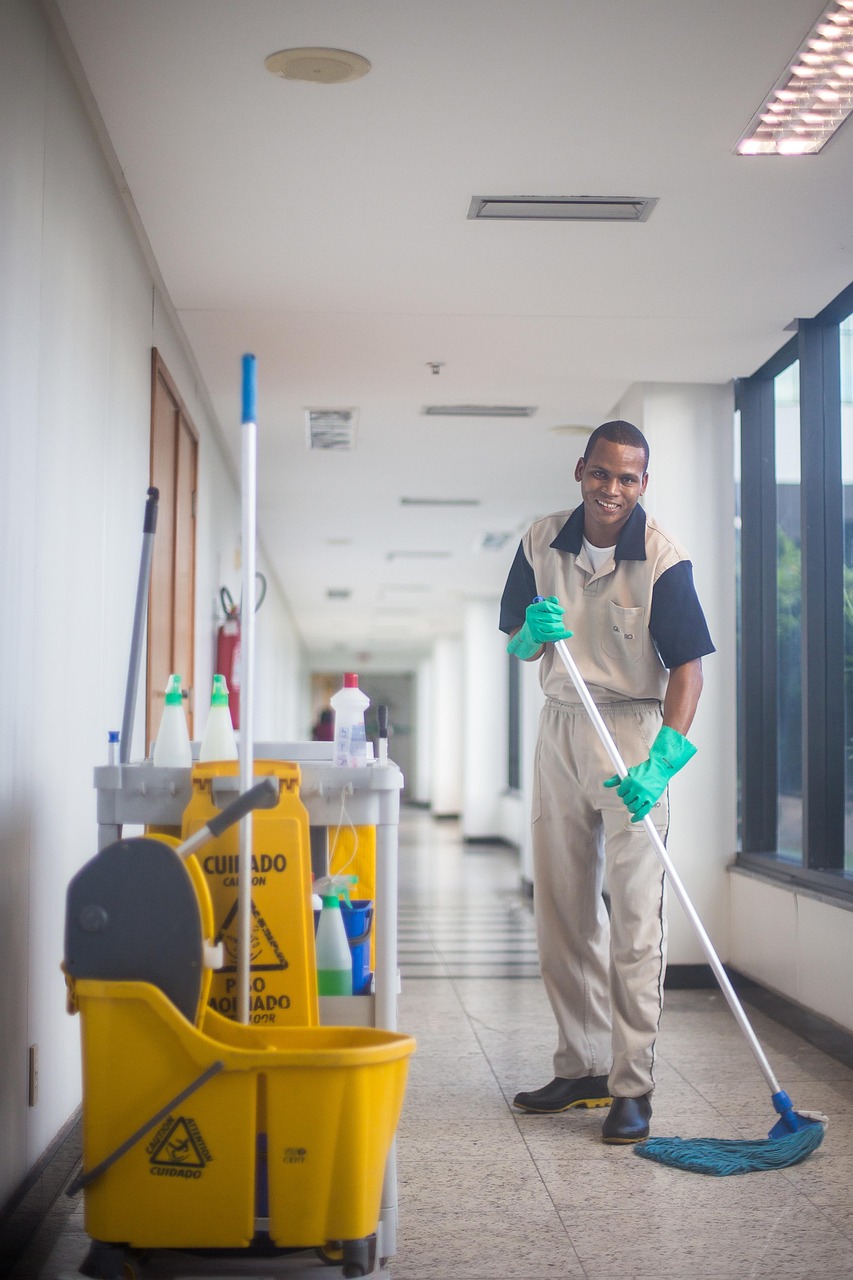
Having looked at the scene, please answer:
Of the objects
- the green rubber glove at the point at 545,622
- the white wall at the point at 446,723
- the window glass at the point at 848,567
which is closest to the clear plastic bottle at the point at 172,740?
the green rubber glove at the point at 545,622

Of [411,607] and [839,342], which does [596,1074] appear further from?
[411,607]

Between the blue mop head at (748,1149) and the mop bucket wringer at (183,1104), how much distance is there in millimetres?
1011

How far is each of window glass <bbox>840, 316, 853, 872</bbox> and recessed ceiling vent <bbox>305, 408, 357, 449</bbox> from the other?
198 cm

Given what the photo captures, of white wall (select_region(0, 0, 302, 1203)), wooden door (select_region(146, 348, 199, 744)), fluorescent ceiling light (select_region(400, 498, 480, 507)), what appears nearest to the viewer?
white wall (select_region(0, 0, 302, 1203))

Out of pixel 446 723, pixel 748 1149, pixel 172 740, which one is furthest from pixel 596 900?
pixel 446 723

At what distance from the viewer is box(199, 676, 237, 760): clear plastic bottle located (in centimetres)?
206

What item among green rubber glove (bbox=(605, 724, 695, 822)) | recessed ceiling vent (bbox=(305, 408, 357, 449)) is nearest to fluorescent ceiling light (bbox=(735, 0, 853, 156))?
green rubber glove (bbox=(605, 724, 695, 822))

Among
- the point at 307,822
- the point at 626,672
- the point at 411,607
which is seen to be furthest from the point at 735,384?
the point at 411,607

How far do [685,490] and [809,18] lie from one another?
234 centimetres

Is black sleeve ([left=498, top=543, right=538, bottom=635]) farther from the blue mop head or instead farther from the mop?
the blue mop head

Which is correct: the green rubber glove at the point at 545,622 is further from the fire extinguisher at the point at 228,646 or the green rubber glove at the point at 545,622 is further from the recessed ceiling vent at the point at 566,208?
the fire extinguisher at the point at 228,646

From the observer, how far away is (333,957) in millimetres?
1905

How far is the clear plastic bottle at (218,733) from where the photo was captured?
2.06 meters

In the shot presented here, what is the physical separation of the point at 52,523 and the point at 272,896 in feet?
3.02
